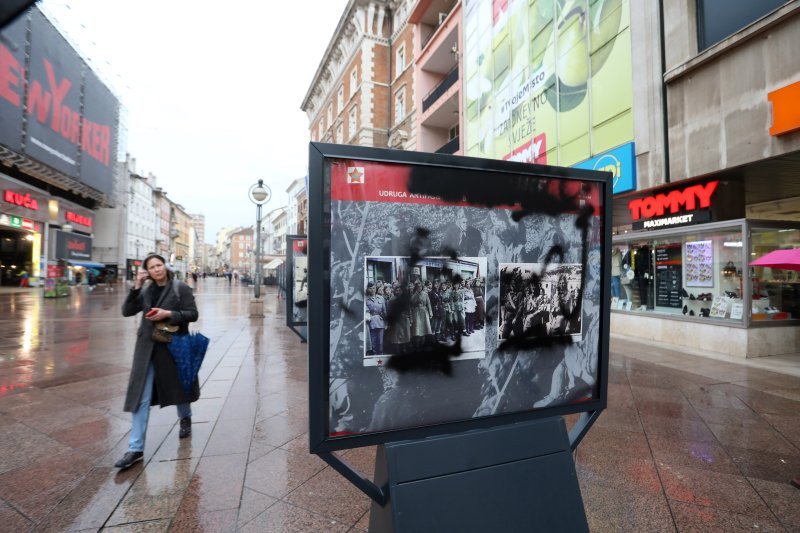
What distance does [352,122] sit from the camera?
107 ft

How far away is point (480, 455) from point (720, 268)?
968cm

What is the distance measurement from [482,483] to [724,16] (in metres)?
11.0

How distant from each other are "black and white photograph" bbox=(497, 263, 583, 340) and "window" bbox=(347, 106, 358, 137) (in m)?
31.4

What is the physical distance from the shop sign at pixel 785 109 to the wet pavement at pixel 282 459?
13.4 ft

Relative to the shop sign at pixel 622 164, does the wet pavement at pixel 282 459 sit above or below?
below

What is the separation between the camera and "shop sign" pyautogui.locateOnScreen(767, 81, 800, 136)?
6.66 m

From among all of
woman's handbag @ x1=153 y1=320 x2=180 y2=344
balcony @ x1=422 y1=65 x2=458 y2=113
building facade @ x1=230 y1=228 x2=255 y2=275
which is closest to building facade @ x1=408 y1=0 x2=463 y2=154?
balcony @ x1=422 y1=65 x2=458 y2=113

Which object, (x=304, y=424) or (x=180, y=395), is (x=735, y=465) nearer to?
(x=304, y=424)

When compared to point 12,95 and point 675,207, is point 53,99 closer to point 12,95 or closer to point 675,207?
point 12,95

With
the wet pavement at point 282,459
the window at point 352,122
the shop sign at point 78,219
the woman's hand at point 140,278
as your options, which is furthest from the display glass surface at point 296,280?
the shop sign at point 78,219

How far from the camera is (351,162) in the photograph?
1.72 meters

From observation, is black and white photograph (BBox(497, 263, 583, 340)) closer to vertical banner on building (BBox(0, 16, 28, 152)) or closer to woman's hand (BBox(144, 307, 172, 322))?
woman's hand (BBox(144, 307, 172, 322))

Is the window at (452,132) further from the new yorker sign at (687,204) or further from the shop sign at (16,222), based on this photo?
the shop sign at (16,222)

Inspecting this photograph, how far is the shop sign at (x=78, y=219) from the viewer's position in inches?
1363
